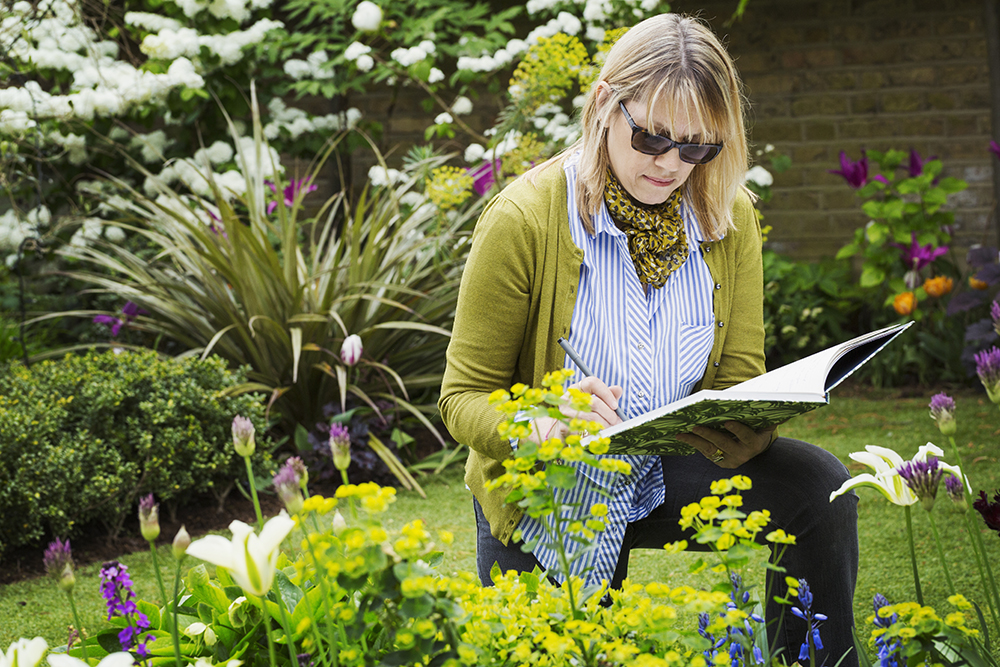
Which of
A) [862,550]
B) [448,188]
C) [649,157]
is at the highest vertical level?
[448,188]

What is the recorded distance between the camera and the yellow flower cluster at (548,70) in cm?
387

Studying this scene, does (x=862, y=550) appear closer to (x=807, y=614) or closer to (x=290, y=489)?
(x=807, y=614)

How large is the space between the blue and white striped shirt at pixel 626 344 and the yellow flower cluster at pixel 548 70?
7.36ft

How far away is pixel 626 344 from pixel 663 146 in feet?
1.29

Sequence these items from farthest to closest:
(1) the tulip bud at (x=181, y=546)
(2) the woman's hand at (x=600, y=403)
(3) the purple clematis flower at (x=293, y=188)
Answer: (3) the purple clematis flower at (x=293, y=188) < (2) the woman's hand at (x=600, y=403) < (1) the tulip bud at (x=181, y=546)

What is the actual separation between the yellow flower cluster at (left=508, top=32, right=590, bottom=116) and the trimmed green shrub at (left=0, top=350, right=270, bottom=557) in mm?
1835

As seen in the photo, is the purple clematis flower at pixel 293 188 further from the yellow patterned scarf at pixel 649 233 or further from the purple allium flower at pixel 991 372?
the purple allium flower at pixel 991 372

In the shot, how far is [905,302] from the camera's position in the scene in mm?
4609

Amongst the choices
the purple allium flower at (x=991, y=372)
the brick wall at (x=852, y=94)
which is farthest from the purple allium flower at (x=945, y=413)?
the brick wall at (x=852, y=94)

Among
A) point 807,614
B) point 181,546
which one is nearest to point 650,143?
point 807,614

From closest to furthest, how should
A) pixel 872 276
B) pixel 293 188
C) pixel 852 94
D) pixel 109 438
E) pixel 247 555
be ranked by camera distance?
pixel 247 555 → pixel 109 438 → pixel 293 188 → pixel 872 276 → pixel 852 94

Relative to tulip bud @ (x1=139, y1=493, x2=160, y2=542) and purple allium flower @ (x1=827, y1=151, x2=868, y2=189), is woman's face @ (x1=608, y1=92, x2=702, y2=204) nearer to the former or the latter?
tulip bud @ (x1=139, y1=493, x2=160, y2=542)

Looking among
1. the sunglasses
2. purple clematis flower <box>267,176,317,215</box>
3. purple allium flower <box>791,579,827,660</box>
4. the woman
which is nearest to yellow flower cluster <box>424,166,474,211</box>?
purple clematis flower <box>267,176,317,215</box>

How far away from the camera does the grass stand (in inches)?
93.9
